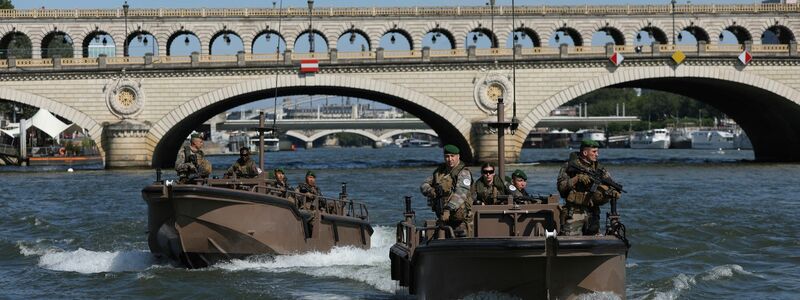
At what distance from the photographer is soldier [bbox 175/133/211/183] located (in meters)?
26.4

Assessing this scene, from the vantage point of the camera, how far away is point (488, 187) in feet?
68.8

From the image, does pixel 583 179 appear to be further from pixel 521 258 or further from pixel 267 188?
pixel 267 188

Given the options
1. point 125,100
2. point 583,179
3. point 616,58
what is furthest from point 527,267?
point 125,100

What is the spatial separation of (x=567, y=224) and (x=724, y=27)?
7149cm

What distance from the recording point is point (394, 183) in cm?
6325

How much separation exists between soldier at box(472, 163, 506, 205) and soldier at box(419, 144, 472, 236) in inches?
23.6

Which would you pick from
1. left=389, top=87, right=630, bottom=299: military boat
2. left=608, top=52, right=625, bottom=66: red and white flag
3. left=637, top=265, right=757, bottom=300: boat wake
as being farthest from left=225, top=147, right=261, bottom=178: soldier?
left=608, top=52, right=625, bottom=66: red and white flag

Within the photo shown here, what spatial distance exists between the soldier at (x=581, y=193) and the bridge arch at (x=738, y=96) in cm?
5856

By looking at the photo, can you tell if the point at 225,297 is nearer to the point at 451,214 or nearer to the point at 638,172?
the point at 451,214

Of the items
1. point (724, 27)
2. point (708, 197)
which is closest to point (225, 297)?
point (708, 197)

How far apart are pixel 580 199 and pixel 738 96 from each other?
7104 centimetres

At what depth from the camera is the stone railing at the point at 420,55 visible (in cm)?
7744

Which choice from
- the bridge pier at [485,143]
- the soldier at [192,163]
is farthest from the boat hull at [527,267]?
the bridge pier at [485,143]

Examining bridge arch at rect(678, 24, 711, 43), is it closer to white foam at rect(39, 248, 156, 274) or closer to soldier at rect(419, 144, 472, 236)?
white foam at rect(39, 248, 156, 274)
